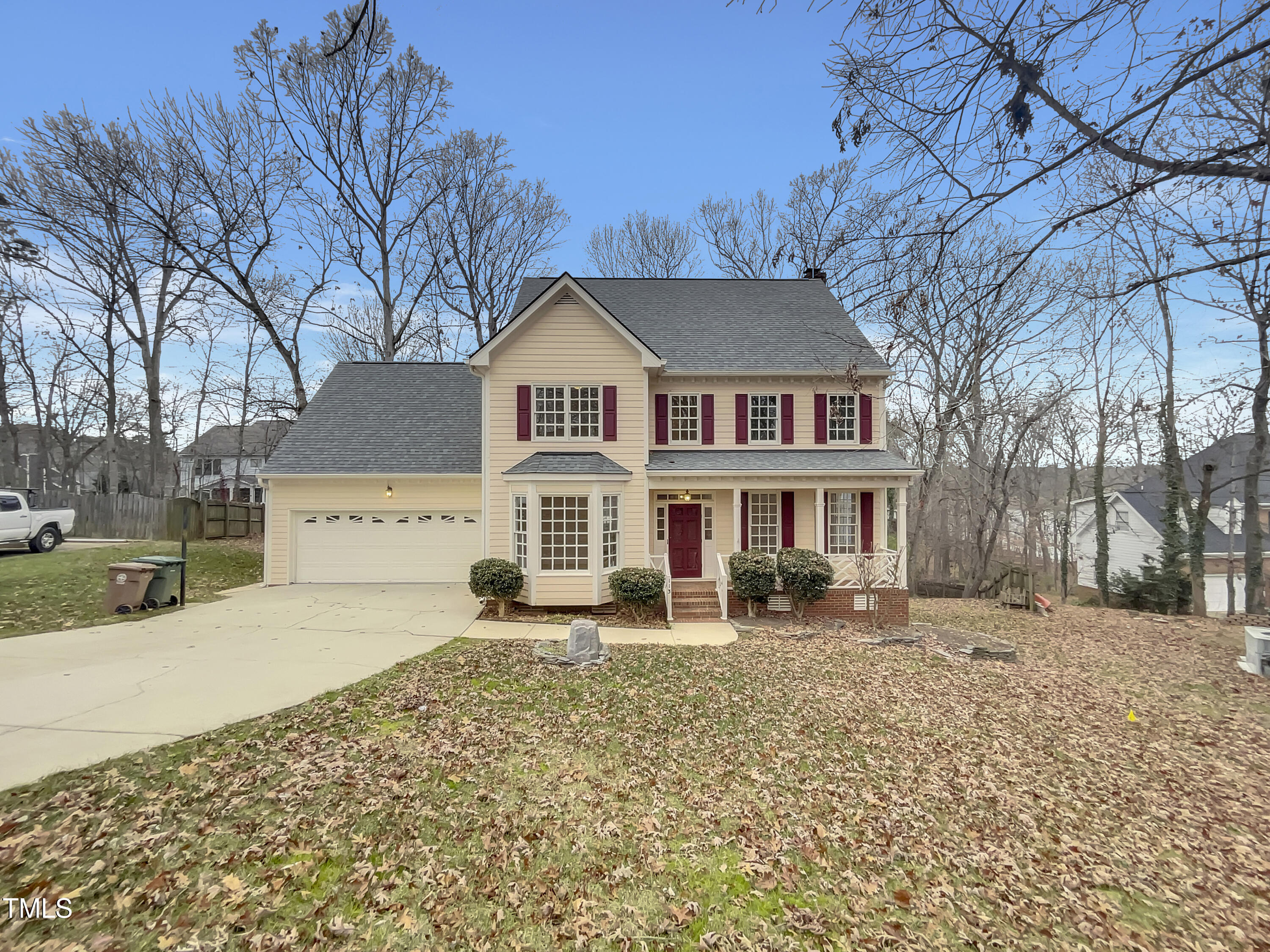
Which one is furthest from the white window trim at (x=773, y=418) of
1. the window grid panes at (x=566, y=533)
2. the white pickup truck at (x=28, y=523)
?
the white pickup truck at (x=28, y=523)

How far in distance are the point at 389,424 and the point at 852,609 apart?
14.0 metres

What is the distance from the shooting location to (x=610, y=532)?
41.1ft

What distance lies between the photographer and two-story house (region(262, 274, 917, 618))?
12445 mm

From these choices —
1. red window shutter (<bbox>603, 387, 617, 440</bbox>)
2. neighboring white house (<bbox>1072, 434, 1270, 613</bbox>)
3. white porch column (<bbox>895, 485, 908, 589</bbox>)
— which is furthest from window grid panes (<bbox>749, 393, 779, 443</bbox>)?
neighboring white house (<bbox>1072, 434, 1270, 613</bbox>)

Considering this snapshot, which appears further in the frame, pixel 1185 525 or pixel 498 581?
pixel 1185 525

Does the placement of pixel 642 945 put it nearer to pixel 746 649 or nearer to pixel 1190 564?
pixel 746 649

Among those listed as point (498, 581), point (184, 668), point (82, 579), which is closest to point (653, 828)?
point (184, 668)

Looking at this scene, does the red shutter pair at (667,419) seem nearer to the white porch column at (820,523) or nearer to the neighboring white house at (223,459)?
the white porch column at (820,523)

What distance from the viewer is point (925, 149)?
4059 millimetres

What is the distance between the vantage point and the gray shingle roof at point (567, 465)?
39.7 feet

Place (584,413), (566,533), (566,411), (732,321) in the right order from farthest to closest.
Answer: (732,321) → (584,413) → (566,411) → (566,533)

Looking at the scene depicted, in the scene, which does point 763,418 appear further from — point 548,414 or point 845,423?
point 548,414

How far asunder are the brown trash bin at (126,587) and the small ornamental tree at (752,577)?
12.2 meters

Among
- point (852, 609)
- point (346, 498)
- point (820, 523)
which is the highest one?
point (346, 498)
